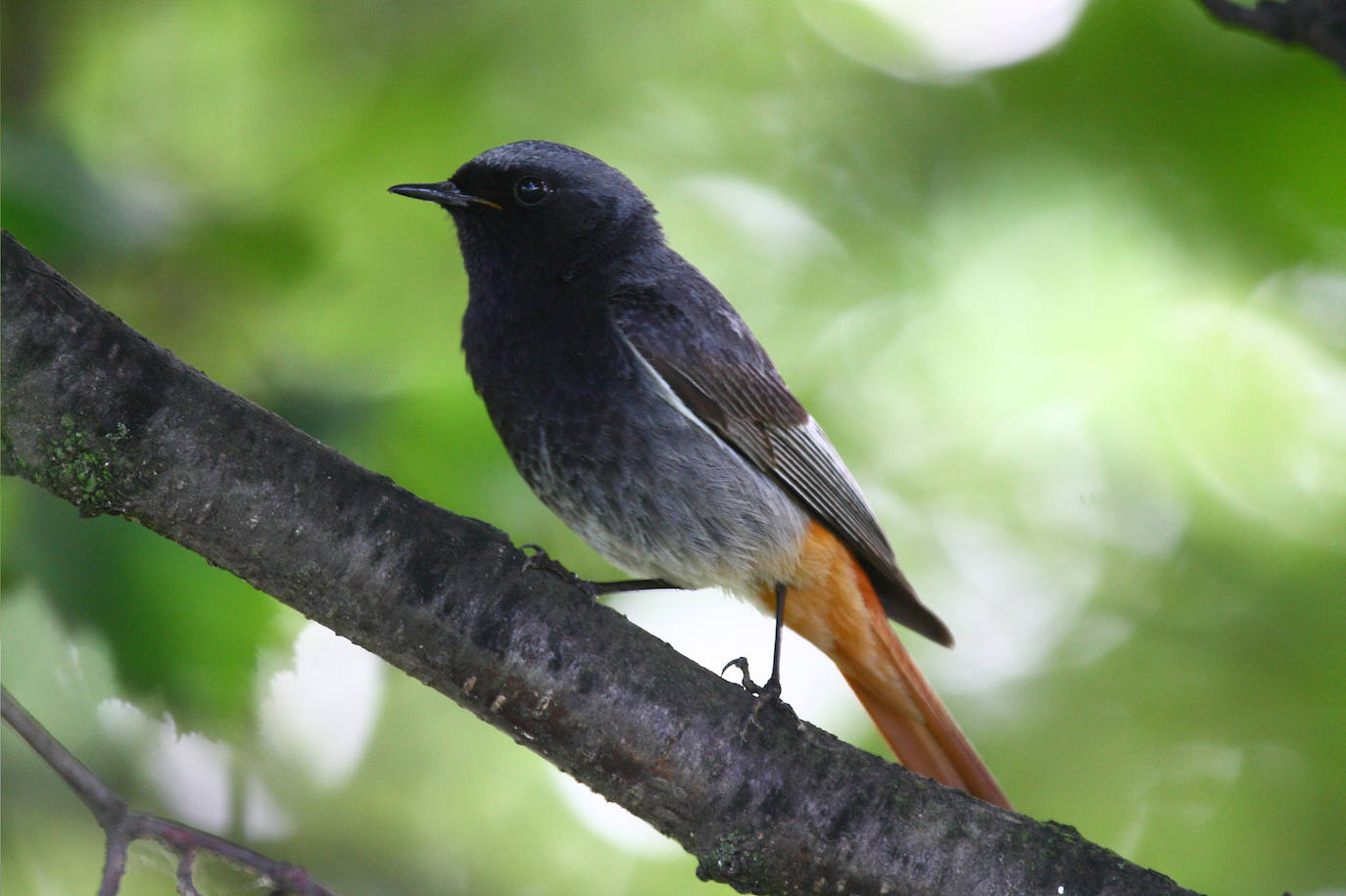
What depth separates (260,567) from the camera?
223cm

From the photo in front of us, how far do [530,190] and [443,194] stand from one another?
1.03 feet

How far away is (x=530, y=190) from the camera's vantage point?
11.8ft

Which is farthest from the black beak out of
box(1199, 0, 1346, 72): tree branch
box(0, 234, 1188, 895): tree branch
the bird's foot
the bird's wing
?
box(1199, 0, 1346, 72): tree branch

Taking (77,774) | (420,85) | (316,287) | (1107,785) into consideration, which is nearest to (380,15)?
(420,85)

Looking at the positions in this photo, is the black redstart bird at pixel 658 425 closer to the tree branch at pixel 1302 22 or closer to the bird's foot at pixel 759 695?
the bird's foot at pixel 759 695

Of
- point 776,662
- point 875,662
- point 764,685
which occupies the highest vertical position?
point 875,662

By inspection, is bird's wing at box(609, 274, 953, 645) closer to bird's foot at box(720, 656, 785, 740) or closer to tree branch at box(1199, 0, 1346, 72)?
bird's foot at box(720, 656, 785, 740)

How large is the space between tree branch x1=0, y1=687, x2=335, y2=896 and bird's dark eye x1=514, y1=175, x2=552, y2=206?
2.47 metres

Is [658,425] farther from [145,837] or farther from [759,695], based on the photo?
[145,837]

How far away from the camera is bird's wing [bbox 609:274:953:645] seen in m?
A: 3.28

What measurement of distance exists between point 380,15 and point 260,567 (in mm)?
2415

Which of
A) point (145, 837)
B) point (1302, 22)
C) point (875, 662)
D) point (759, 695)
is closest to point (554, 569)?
point (759, 695)

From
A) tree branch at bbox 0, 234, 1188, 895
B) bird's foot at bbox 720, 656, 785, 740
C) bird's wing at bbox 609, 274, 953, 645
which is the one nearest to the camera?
tree branch at bbox 0, 234, 1188, 895

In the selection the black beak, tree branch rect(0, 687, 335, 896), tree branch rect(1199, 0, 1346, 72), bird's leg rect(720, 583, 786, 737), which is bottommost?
tree branch rect(0, 687, 335, 896)
